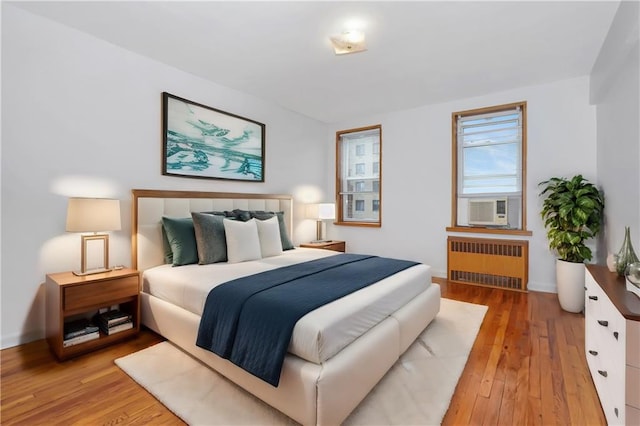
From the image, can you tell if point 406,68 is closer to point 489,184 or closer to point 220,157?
point 489,184

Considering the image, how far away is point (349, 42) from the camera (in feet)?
8.48

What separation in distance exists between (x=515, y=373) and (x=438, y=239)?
2.67m

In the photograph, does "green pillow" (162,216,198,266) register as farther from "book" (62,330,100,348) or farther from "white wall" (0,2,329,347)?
"book" (62,330,100,348)

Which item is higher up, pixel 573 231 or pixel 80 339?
pixel 573 231

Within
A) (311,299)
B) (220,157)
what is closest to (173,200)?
(220,157)

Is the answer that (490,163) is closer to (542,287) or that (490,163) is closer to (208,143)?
(542,287)

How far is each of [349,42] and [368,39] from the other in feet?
0.86

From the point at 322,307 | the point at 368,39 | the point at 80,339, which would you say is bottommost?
the point at 80,339

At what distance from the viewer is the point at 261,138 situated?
4.26 meters

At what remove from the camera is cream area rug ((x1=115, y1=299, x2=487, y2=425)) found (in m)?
1.59

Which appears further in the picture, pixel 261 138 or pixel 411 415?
pixel 261 138

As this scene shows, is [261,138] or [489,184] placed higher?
[261,138]

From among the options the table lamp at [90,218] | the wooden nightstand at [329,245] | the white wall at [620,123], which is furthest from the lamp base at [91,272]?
the white wall at [620,123]

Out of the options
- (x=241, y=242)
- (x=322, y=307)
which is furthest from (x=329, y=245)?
(x=322, y=307)
